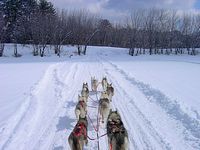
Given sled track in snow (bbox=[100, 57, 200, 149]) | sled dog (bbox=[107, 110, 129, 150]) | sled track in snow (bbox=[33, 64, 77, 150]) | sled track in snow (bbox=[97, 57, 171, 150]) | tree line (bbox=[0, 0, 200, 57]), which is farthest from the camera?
tree line (bbox=[0, 0, 200, 57])

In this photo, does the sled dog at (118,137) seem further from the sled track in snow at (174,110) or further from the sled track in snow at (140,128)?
the sled track in snow at (174,110)

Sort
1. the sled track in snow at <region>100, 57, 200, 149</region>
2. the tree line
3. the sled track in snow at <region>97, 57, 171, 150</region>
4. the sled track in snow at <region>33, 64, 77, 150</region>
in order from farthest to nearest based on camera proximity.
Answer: the tree line
the sled track in snow at <region>100, 57, 200, 149</region>
the sled track in snow at <region>33, 64, 77, 150</region>
the sled track in snow at <region>97, 57, 171, 150</region>

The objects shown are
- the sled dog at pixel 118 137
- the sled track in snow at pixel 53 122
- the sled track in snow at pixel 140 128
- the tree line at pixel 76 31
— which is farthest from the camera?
the tree line at pixel 76 31

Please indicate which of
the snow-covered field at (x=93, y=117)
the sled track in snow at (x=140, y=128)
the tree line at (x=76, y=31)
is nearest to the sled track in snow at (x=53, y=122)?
the snow-covered field at (x=93, y=117)

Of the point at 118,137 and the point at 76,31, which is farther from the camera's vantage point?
the point at 76,31

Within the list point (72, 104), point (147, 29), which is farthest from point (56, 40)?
point (72, 104)

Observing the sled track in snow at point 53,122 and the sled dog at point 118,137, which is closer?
the sled dog at point 118,137

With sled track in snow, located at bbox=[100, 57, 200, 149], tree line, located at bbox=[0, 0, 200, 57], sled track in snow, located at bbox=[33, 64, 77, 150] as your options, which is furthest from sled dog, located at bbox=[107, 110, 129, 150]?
tree line, located at bbox=[0, 0, 200, 57]

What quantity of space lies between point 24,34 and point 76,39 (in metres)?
10.4

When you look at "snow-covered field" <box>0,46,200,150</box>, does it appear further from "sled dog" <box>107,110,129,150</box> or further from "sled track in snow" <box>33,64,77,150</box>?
"sled dog" <box>107,110,129,150</box>

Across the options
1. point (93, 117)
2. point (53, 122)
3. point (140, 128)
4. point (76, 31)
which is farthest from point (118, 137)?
point (76, 31)

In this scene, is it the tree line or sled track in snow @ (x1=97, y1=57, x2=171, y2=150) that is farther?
the tree line

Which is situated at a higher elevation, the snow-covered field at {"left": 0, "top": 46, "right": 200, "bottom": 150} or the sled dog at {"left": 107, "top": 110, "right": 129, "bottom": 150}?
the sled dog at {"left": 107, "top": 110, "right": 129, "bottom": 150}

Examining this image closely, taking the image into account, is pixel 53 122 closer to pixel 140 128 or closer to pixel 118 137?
pixel 140 128
